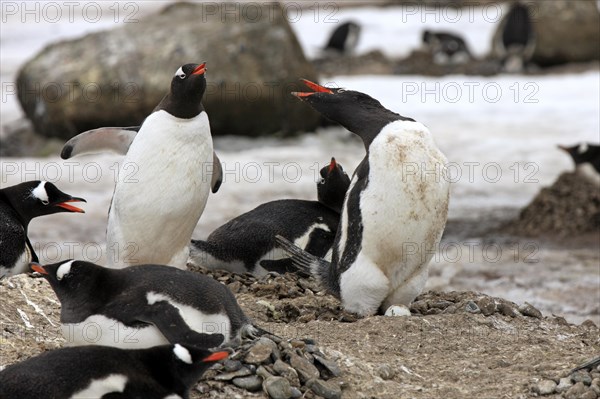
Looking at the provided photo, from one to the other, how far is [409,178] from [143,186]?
1.23 m

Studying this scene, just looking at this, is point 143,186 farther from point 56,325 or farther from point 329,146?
point 329,146

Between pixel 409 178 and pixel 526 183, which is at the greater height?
pixel 409 178

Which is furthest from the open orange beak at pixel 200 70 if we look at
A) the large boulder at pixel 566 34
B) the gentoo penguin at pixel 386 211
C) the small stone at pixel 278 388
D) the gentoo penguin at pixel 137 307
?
the large boulder at pixel 566 34

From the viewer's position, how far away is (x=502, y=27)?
1852 centimetres

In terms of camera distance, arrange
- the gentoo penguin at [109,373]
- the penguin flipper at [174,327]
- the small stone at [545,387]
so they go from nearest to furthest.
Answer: the gentoo penguin at [109,373], the penguin flipper at [174,327], the small stone at [545,387]

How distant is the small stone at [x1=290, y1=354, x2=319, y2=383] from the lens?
398cm

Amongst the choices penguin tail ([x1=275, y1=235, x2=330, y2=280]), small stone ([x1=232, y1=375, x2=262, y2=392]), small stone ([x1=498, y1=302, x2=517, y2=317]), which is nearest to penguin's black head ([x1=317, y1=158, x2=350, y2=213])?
penguin tail ([x1=275, y1=235, x2=330, y2=280])

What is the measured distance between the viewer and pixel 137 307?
390 cm

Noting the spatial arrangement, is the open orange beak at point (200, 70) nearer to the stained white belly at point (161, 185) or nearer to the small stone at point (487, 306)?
the stained white belly at point (161, 185)

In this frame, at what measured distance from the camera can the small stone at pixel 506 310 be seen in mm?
5324

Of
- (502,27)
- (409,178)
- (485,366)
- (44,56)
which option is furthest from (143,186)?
(502,27)

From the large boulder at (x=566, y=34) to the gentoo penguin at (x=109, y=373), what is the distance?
15068 mm

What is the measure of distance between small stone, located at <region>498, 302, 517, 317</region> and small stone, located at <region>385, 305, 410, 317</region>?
0.56 m

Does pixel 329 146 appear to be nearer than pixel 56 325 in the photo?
No
